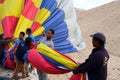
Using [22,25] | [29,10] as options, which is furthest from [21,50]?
[29,10]

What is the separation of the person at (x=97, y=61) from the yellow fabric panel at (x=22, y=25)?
5429 mm

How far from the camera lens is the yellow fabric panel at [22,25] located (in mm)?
10391

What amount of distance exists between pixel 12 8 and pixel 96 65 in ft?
21.2

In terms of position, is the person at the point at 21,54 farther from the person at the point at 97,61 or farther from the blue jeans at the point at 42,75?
the person at the point at 97,61

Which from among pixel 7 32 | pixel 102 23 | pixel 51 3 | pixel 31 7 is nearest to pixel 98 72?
pixel 7 32

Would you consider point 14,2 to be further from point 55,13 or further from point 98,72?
point 98,72

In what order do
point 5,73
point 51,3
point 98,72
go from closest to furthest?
1. point 98,72
2. point 5,73
3. point 51,3

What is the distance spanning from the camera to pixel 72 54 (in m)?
13.0

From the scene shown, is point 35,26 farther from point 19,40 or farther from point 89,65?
point 89,65

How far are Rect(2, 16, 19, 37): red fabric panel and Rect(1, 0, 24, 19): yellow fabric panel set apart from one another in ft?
0.59

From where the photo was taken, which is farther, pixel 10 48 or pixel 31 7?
pixel 31 7

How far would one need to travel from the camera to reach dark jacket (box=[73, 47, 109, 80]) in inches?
196

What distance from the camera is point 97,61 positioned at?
4.99m

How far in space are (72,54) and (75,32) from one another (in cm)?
117
